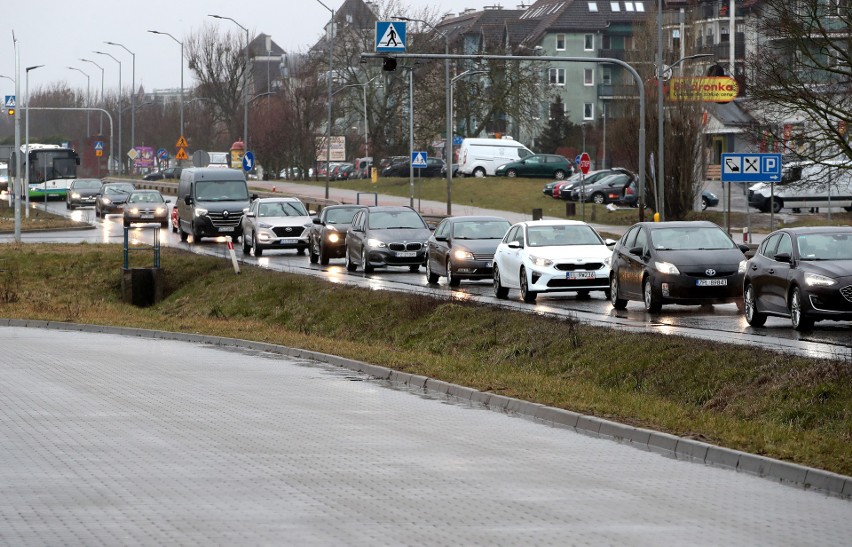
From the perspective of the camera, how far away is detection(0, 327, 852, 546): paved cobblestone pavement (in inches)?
356

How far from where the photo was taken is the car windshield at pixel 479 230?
35878 millimetres

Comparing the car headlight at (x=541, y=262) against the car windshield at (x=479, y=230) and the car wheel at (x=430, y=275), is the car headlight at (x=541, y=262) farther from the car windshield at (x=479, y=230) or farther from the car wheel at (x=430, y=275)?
the car wheel at (x=430, y=275)

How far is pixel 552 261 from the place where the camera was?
99.7 feet

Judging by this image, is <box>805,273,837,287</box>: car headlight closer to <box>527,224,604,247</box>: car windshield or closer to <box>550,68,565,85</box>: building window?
<box>527,224,604,247</box>: car windshield

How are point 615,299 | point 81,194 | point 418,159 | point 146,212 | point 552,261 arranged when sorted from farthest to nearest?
1. point 81,194
2. point 418,159
3. point 146,212
4. point 552,261
5. point 615,299

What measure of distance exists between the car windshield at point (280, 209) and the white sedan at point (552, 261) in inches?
707

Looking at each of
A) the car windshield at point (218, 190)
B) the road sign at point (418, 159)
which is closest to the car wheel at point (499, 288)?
the car windshield at point (218, 190)

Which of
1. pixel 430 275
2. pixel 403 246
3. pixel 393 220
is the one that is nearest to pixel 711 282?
pixel 430 275

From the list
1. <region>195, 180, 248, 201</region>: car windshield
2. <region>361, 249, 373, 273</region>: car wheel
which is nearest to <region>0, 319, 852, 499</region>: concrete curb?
<region>361, 249, 373, 273</region>: car wheel

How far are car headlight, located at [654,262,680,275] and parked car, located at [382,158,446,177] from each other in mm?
67534

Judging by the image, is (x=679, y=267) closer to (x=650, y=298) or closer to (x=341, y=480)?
(x=650, y=298)

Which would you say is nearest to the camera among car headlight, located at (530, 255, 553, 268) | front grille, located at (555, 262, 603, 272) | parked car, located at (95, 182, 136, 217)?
car headlight, located at (530, 255, 553, 268)

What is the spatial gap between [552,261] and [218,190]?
25332 mm

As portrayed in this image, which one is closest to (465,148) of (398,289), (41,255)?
(41,255)
